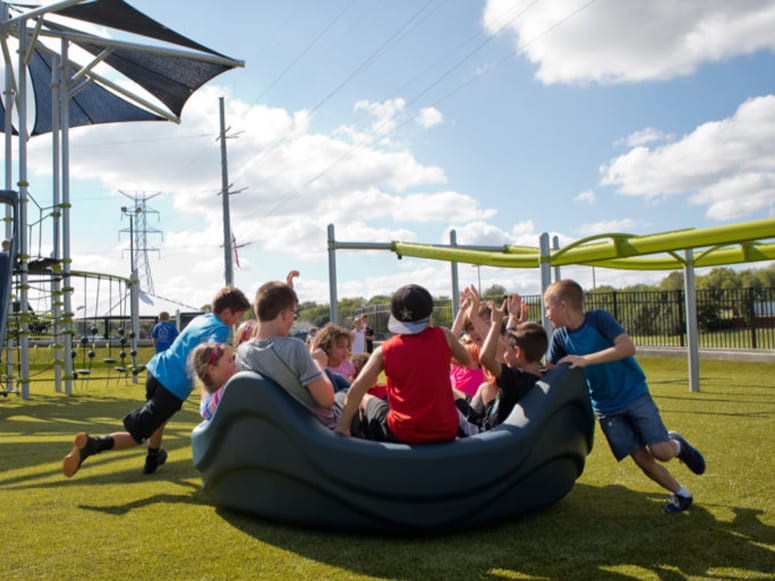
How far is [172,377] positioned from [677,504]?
340cm

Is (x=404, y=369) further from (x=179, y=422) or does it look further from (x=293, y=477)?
(x=179, y=422)

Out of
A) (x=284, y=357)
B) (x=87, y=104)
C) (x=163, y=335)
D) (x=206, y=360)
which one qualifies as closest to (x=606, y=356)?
(x=284, y=357)

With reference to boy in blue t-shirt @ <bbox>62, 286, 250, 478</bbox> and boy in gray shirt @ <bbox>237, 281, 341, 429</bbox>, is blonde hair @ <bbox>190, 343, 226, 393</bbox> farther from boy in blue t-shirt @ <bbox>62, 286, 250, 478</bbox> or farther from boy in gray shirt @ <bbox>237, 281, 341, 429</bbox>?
boy in gray shirt @ <bbox>237, 281, 341, 429</bbox>

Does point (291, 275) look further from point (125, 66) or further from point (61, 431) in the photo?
point (125, 66)

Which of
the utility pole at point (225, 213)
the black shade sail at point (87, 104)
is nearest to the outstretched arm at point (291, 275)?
the black shade sail at point (87, 104)

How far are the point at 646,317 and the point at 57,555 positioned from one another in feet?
62.3

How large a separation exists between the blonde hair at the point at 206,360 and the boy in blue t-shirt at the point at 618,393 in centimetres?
211

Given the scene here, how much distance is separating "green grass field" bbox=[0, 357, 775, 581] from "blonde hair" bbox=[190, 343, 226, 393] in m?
0.77

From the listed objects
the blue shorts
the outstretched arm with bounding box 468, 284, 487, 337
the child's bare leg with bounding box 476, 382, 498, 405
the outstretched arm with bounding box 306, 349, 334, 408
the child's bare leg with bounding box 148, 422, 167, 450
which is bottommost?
the child's bare leg with bounding box 148, 422, 167, 450

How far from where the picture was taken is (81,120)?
17422mm

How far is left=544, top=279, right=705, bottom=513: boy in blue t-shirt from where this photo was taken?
3.68 metres

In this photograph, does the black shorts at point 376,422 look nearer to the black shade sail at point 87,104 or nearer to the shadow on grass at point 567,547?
the shadow on grass at point 567,547

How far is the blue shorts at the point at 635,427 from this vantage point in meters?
3.68

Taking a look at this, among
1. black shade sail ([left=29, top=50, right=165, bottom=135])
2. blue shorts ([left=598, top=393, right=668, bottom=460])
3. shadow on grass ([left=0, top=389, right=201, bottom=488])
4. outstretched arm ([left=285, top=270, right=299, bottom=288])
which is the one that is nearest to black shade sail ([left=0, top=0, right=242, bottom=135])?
black shade sail ([left=29, top=50, right=165, bottom=135])
